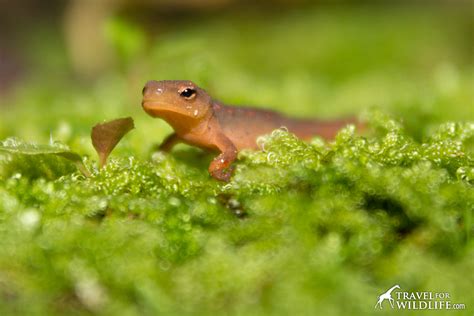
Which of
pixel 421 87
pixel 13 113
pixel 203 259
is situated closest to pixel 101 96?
pixel 13 113

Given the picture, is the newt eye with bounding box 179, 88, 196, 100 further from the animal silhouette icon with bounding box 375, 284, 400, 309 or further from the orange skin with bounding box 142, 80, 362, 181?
the animal silhouette icon with bounding box 375, 284, 400, 309

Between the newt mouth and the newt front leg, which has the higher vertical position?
the newt mouth

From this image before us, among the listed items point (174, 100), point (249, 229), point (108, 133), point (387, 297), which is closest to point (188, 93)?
point (174, 100)

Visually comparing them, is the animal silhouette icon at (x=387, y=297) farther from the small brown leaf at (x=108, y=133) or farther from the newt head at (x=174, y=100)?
the newt head at (x=174, y=100)

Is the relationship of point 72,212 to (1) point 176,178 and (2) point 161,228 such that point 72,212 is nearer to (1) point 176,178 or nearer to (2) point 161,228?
(2) point 161,228

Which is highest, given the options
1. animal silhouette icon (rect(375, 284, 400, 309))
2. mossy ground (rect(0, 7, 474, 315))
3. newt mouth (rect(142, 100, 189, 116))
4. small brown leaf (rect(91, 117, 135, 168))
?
newt mouth (rect(142, 100, 189, 116))

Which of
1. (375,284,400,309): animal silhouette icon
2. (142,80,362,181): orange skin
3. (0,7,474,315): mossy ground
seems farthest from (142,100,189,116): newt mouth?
(375,284,400,309): animal silhouette icon
